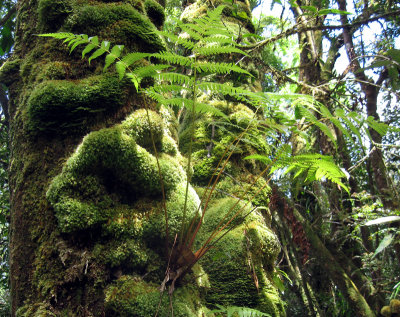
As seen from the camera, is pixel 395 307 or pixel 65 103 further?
pixel 395 307

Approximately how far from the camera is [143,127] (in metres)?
2.05

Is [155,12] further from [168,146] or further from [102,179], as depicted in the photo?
[102,179]

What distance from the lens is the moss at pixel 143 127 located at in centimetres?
201

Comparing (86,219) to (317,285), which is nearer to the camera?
(86,219)

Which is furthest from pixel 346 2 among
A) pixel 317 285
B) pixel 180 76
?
pixel 180 76

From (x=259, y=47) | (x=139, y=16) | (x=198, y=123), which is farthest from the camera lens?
(x=259, y=47)

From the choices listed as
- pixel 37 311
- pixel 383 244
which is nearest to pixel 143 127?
pixel 37 311

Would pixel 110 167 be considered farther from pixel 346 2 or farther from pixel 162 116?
pixel 346 2

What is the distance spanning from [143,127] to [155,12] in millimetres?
1252

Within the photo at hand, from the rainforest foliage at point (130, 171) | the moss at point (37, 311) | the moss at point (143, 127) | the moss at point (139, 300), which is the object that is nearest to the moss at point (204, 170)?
the rainforest foliage at point (130, 171)

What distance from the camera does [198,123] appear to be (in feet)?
10.8

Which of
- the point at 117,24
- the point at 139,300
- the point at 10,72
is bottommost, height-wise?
the point at 139,300

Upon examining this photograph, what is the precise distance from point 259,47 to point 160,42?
1680 mm

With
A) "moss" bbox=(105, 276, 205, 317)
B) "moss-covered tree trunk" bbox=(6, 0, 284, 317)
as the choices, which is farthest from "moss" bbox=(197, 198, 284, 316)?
"moss" bbox=(105, 276, 205, 317)
